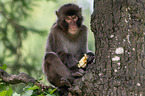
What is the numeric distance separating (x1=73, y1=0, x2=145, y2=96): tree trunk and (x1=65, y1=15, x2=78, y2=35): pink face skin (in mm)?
1011

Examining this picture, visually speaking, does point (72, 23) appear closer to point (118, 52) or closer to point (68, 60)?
point (68, 60)

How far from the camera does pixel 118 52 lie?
9.36 ft

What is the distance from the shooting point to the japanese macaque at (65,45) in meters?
3.83

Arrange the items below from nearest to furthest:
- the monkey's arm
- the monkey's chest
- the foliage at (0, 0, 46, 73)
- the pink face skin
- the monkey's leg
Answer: the monkey's leg → the monkey's arm → the pink face skin → the monkey's chest → the foliage at (0, 0, 46, 73)

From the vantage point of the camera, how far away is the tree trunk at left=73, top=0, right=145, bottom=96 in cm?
271

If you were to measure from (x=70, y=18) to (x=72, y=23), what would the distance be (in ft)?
0.47

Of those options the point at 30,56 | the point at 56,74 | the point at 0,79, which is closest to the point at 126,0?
the point at 56,74

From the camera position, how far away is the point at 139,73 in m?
2.71

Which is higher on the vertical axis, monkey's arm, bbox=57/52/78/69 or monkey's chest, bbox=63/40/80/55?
monkey's chest, bbox=63/40/80/55

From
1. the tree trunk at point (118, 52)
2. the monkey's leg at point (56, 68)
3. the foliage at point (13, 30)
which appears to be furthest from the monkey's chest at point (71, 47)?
the foliage at point (13, 30)

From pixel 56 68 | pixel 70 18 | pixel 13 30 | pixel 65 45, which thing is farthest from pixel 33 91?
pixel 13 30

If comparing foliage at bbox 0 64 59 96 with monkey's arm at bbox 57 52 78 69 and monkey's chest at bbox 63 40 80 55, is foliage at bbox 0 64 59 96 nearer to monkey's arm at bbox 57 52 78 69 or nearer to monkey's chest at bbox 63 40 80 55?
monkey's arm at bbox 57 52 78 69

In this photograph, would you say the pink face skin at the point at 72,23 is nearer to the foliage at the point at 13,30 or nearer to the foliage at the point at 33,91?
the foliage at the point at 33,91

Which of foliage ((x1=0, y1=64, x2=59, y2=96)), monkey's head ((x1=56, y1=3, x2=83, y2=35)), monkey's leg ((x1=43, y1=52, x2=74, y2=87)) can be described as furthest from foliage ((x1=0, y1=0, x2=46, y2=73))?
foliage ((x1=0, y1=64, x2=59, y2=96))
